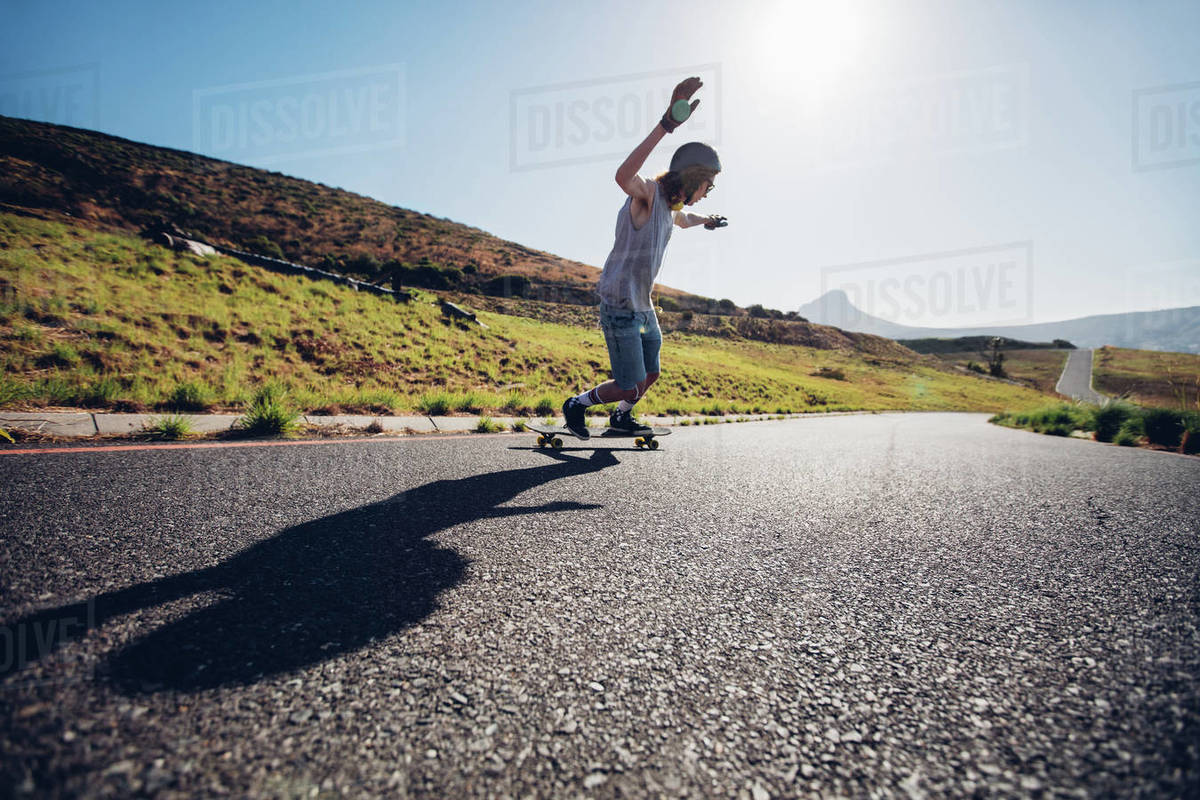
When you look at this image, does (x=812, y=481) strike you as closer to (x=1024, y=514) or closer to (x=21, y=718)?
(x=1024, y=514)

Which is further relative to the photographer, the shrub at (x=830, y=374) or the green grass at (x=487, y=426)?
the shrub at (x=830, y=374)

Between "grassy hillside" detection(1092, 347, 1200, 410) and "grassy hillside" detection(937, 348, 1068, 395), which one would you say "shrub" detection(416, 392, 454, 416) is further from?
"grassy hillside" detection(937, 348, 1068, 395)

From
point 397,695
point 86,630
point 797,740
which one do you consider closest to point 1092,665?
point 797,740

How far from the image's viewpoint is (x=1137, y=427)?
7652 mm

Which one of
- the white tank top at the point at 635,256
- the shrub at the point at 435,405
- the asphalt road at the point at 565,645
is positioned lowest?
the asphalt road at the point at 565,645

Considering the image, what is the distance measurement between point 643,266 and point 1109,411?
10521mm

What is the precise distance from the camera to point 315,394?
568 cm

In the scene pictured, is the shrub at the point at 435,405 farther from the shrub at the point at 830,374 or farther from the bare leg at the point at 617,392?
the shrub at the point at 830,374

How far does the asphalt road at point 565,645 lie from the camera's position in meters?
0.87

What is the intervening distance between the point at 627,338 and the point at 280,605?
10.3 ft

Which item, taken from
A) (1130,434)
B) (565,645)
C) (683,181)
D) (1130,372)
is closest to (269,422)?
(565,645)

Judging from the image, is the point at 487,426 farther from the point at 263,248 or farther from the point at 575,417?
the point at 263,248

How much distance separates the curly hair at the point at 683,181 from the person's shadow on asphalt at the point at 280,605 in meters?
3.02

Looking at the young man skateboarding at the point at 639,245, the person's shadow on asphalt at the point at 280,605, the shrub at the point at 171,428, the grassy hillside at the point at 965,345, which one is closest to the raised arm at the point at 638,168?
the young man skateboarding at the point at 639,245
